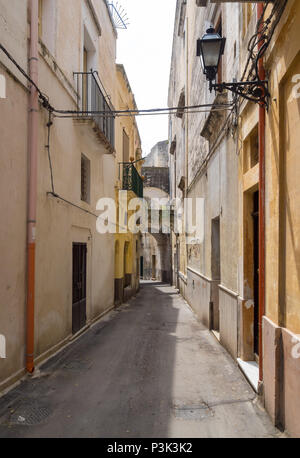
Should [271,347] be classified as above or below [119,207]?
below

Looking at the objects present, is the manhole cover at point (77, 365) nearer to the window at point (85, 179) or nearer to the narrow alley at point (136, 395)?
the narrow alley at point (136, 395)

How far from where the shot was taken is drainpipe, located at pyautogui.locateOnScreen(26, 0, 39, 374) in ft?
18.8

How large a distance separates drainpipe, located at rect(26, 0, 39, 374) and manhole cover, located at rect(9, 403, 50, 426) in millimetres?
1199

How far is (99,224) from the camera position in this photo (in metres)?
11.1

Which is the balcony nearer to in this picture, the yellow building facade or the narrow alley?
the yellow building facade

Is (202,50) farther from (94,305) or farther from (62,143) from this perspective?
(94,305)

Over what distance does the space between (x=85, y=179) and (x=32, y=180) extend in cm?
412

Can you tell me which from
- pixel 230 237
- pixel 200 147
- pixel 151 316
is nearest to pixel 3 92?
pixel 230 237

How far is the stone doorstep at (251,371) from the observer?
492cm

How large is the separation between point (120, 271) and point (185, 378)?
9.29 metres

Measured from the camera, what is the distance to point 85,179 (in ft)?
32.5

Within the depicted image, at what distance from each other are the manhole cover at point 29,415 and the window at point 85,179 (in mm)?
5900

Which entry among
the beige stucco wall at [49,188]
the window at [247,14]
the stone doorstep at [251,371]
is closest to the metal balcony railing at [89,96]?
the beige stucco wall at [49,188]

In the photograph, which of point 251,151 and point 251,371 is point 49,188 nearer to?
point 251,151
